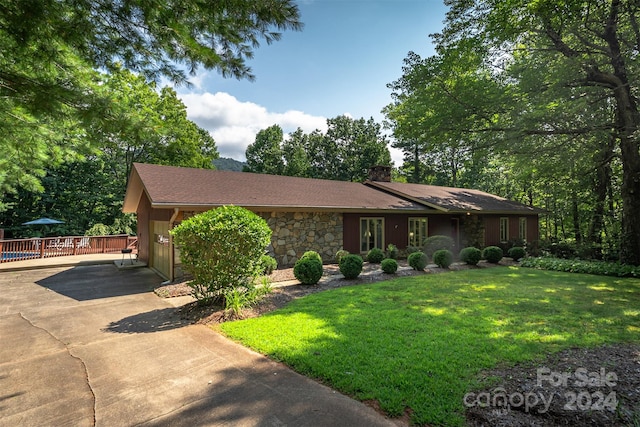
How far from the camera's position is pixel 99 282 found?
9.34 meters

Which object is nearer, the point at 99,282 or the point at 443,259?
the point at 99,282

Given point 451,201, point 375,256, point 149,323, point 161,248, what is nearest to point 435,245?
point 375,256

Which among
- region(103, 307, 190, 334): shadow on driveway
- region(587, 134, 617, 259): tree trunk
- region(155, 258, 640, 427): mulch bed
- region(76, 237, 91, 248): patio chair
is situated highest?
region(587, 134, 617, 259): tree trunk

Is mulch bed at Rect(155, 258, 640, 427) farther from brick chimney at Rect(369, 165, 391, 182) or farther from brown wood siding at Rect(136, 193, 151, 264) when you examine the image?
brick chimney at Rect(369, 165, 391, 182)

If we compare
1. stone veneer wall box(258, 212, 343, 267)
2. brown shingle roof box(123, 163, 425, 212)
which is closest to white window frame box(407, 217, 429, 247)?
brown shingle roof box(123, 163, 425, 212)

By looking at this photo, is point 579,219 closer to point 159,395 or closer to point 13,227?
point 159,395

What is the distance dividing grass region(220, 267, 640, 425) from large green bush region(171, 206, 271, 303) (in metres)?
1.11

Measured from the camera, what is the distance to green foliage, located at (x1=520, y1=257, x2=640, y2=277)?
10188 millimetres

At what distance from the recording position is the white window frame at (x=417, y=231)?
14.8m

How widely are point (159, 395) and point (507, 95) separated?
13253 mm

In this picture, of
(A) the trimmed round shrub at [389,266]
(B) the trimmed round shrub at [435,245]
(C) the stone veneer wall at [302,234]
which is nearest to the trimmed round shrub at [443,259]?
(B) the trimmed round shrub at [435,245]

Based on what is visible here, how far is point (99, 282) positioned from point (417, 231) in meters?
13.1

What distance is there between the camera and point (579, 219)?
18.2 metres

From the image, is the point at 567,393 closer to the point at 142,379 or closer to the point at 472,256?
the point at 142,379
